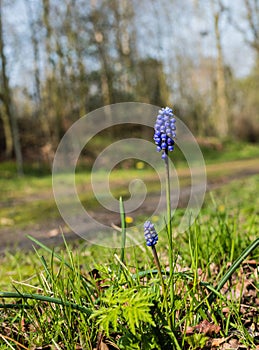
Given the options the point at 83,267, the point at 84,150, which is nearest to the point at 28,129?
the point at 84,150

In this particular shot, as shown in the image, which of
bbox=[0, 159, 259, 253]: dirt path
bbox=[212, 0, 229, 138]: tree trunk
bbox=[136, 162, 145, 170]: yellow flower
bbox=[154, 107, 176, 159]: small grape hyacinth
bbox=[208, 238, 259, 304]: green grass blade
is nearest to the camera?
bbox=[154, 107, 176, 159]: small grape hyacinth

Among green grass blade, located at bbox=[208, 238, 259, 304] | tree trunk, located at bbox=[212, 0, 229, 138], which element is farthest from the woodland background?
green grass blade, located at bbox=[208, 238, 259, 304]

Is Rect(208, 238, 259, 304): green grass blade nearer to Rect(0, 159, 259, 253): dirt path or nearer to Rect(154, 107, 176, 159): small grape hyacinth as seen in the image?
Rect(154, 107, 176, 159): small grape hyacinth

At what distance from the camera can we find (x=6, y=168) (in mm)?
12977

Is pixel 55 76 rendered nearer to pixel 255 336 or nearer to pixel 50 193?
pixel 50 193

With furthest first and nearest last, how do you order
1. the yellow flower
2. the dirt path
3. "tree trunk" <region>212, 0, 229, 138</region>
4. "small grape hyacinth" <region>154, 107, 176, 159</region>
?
"tree trunk" <region>212, 0, 229, 138</region> < the yellow flower < the dirt path < "small grape hyacinth" <region>154, 107, 176, 159</region>

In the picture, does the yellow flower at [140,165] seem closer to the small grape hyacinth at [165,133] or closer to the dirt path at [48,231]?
the dirt path at [48,231]

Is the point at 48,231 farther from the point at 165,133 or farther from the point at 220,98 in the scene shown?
the point at 220,98

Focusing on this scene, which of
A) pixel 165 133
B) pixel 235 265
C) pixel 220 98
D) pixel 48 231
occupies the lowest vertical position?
pixel 48 231

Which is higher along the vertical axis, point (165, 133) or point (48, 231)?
point (165, 133)

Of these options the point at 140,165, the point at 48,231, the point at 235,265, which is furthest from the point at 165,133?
the point at 140,165

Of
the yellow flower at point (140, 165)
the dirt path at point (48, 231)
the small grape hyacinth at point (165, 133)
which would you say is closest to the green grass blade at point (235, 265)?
the small grape hyacinth at point (165, 133)

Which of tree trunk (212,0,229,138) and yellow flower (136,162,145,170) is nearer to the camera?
yellow flower (136,162,145,170)

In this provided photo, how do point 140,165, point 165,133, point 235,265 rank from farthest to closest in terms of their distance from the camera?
point 140,165
point 235,265
point 165,133
